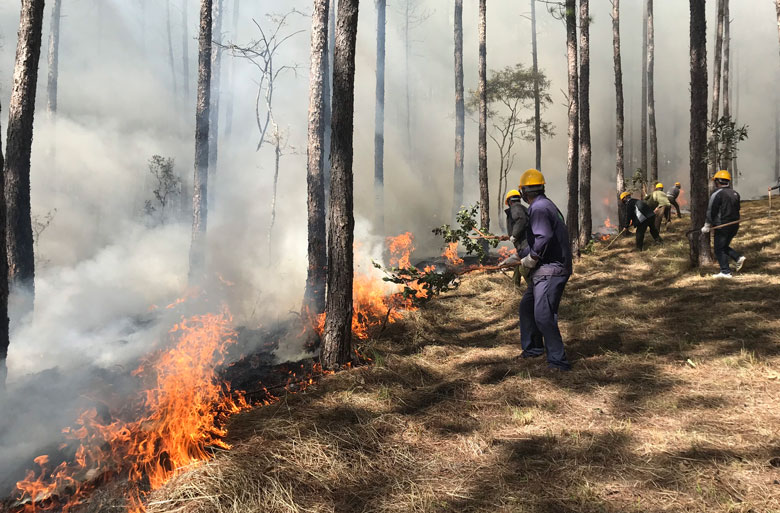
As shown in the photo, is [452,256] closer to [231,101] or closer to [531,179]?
[531,179]

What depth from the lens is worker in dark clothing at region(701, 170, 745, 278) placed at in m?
8.42

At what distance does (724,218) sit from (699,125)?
214cm

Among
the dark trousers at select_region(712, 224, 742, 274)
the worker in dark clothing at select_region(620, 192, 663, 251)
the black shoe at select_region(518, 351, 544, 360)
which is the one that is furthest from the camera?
the worker in dark clothing at select_region(620, 192, 663, 251)

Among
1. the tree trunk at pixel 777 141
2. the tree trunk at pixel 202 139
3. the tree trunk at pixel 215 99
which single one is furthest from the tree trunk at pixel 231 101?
the tree trunk at pixel 777 141

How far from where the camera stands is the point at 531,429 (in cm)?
387

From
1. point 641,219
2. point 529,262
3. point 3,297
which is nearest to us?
point 3,297

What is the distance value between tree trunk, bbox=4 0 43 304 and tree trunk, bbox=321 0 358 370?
16.3 feet

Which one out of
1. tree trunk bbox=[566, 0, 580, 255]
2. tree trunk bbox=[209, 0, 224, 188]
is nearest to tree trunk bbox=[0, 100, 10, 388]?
tree trunk bbox=[566, 0, 580, 255]

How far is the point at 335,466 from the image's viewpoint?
3.38 m

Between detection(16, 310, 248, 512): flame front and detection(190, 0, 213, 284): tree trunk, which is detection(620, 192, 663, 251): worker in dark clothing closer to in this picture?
detection(16, 310, 248, 512): flame front

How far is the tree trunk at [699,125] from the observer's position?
9234 millimetres

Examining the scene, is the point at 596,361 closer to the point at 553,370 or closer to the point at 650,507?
the point at 553,370

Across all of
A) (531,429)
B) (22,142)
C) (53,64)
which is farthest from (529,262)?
(53,64)

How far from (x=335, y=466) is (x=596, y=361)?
11.5 ft
